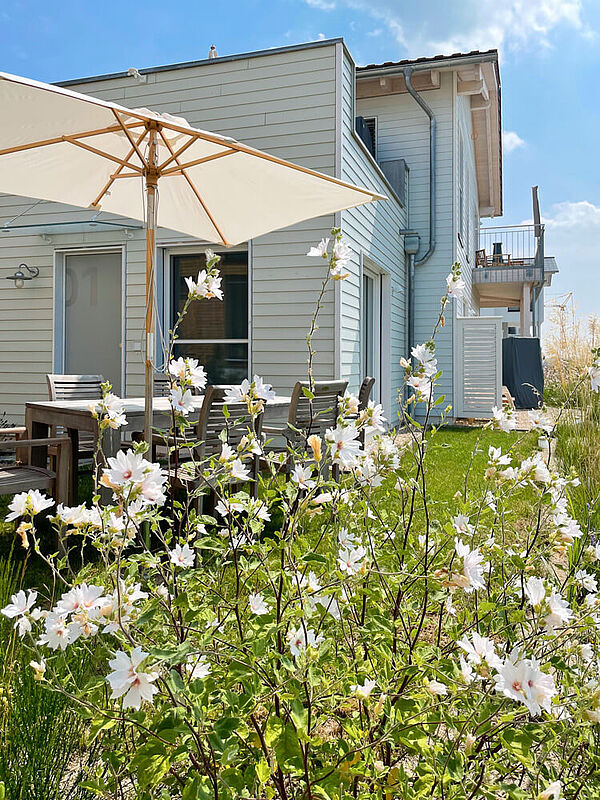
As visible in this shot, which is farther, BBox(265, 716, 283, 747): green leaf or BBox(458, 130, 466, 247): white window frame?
BBox(458, 130, 466, 247): white window frame

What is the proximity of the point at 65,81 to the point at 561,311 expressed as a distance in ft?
20.5

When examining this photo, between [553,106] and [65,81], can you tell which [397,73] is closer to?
[65,81]

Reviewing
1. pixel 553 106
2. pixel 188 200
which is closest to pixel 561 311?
pixel 188 200

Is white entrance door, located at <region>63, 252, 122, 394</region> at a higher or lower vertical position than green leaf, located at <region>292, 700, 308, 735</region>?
higher

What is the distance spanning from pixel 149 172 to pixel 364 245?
4.74 metres

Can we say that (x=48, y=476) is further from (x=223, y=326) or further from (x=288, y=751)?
(x=223, y=326)

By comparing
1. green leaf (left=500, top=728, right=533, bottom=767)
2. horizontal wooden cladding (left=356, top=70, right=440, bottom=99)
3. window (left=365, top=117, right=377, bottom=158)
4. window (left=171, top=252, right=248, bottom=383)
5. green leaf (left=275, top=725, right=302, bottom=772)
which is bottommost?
green leaf (left=275, top=725, right=302, bottom=772)

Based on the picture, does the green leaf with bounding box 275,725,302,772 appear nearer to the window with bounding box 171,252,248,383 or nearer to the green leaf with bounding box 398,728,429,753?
the green leaf with bounding box 398,728,429,753

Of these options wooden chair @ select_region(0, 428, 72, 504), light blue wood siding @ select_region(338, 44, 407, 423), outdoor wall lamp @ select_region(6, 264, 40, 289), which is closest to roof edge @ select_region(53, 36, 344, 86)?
light blue wood siding @ select_region(338, 44, 407, 423)

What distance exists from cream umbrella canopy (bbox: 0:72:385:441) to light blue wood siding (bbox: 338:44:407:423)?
7.47 ft

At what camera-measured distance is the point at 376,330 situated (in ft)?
30.0

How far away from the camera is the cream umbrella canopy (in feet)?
9.71

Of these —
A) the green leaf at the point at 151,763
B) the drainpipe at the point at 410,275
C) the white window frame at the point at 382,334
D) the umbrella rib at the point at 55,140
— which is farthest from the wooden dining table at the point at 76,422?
the drainpipe at the point at 410,275

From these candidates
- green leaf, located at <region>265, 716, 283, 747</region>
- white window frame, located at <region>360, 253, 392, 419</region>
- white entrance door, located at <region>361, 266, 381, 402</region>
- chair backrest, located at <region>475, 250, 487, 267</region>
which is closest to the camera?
green leaf, located at <region>265, 716, 283, 747</region>
